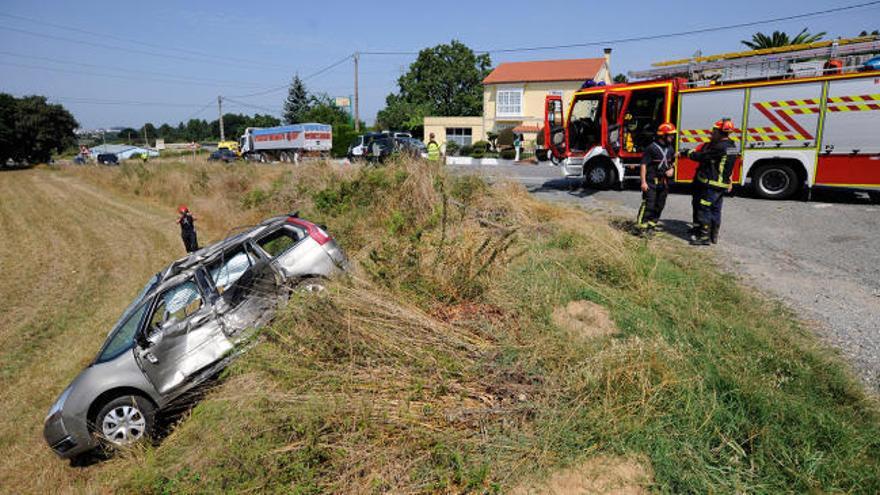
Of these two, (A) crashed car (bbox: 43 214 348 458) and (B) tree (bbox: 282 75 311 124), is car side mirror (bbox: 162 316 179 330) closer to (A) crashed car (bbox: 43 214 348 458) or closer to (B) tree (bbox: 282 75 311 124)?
(A) crashed car (bbox: 43 214 348 458)

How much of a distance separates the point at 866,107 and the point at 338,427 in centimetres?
1084

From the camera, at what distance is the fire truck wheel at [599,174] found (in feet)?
39.3

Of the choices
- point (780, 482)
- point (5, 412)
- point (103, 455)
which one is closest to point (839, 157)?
point (780, 482)

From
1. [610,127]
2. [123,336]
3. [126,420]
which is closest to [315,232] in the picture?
[123,336]

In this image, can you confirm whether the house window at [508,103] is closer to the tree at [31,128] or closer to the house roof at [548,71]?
the house roof at [548,71]

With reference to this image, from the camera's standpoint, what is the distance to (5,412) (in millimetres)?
6094

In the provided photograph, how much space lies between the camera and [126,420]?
4.93 m

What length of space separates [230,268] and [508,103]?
3655 cm

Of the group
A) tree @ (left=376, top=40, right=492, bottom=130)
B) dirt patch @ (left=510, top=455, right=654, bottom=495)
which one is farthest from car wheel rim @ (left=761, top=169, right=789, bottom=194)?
tree @ (left=376, top=40, right=492, bottom=130)

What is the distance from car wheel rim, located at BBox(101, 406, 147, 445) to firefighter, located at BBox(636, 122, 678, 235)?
22.2 ft

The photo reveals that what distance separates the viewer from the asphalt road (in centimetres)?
432

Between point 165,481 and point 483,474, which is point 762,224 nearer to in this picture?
point 483,474

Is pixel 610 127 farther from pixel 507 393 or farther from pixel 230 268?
pixel 507 393

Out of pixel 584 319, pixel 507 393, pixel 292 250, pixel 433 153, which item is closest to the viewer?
pixel 507 393
